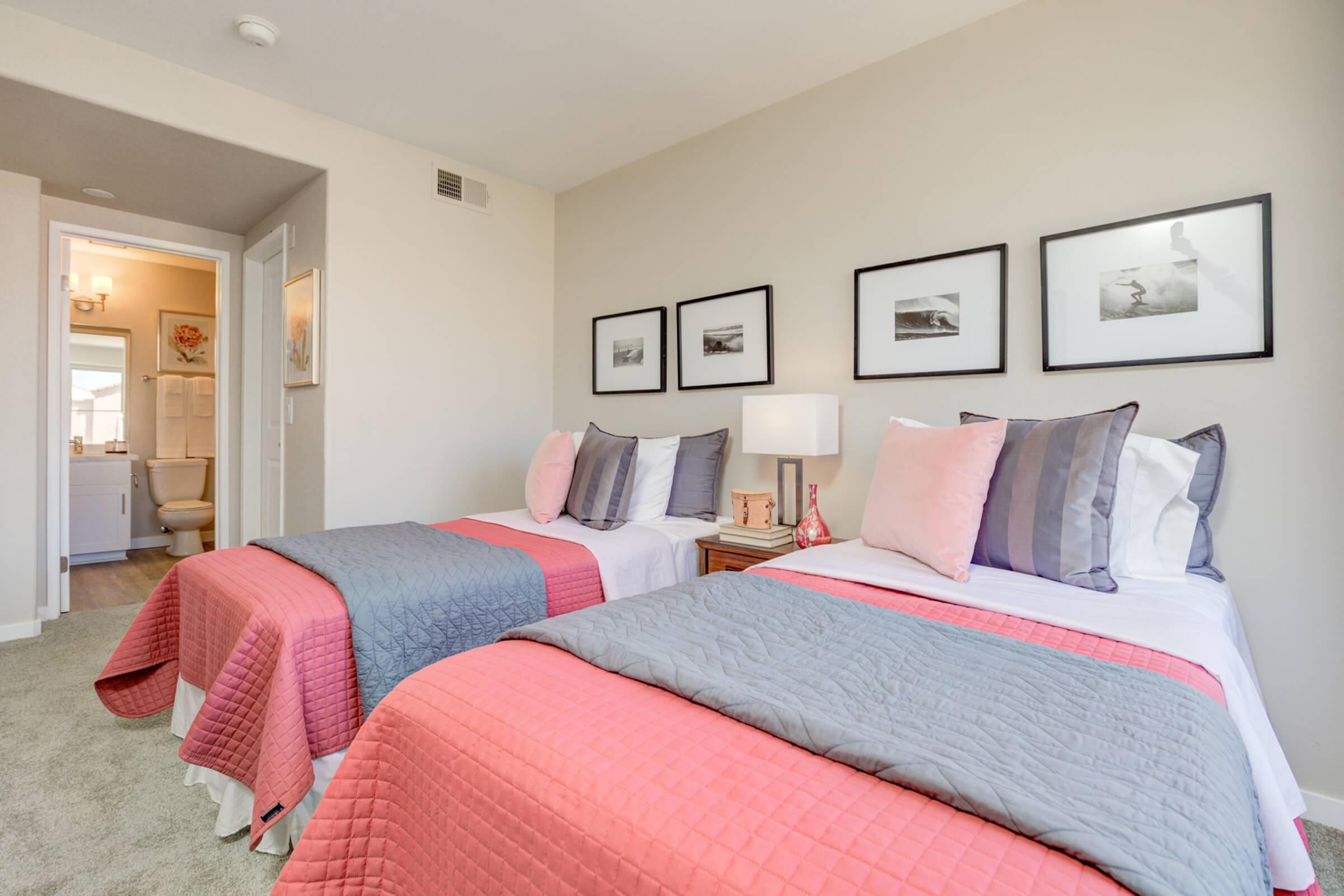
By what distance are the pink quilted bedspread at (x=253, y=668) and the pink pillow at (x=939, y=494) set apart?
1150 mm

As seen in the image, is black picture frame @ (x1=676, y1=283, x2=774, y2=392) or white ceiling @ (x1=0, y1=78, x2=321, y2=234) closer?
white ceiling @ (x1=0, y1=78, x2=321, y2=234)

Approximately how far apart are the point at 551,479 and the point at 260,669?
1.46 metres

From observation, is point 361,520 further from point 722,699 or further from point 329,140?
point 722,699

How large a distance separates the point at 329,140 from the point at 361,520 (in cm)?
193

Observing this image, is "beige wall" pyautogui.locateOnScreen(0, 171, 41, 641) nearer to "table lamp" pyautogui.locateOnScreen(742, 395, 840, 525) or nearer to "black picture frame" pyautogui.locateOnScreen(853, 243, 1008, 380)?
"table lamp" pyautogui.locateOnScreen(742, 395, 840, 525)

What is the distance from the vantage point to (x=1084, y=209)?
2143 millimetres

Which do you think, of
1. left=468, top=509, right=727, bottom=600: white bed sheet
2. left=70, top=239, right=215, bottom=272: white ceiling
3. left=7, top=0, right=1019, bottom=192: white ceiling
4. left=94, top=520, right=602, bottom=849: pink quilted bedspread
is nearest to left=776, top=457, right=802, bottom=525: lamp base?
left=468, top=509, right=727, bottom=600: white bed sheet

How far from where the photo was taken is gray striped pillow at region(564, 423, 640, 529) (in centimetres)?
282

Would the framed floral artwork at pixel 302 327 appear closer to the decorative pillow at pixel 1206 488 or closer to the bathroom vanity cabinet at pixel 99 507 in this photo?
the bathroom vanity cabinet at pixel 99 507

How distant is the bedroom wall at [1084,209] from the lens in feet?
5.88

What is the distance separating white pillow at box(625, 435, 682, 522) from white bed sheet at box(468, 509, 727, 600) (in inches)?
2.4

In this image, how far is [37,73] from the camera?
2420mm

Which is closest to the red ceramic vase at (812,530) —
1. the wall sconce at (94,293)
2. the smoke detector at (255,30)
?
the smoke detector at (255,30)

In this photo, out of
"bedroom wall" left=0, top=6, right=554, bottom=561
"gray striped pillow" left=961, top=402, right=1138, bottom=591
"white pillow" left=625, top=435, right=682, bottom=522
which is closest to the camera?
"gray striped pillow" left=961, top=402, right=1138, bottom=591
